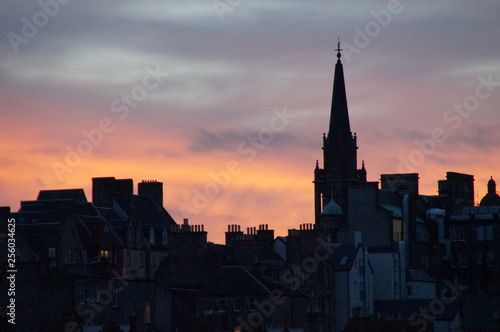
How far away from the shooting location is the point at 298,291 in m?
127

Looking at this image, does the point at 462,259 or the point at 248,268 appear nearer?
the point at 248,268

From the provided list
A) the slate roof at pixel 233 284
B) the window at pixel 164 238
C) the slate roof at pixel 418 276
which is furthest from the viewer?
the slate roof at pixel 418 276

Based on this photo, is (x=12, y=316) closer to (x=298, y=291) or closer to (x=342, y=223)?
(x=298, y=291)

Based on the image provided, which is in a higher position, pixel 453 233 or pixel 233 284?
pixel 453 233

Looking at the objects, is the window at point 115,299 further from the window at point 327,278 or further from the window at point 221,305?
the window at point 327,278

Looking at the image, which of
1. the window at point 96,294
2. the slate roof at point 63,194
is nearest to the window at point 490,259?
the slate roof at point 63,194

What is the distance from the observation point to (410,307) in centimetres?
13750

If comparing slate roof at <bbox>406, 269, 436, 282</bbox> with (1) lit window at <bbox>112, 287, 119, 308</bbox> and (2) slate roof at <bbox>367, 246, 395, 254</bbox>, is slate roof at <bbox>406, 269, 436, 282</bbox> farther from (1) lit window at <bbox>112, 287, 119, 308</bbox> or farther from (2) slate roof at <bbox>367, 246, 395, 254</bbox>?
(1) lit window at <bbox>112, 287, 119, 308</bbox>

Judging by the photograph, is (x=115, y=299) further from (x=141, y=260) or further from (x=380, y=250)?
(x=380, y=250)

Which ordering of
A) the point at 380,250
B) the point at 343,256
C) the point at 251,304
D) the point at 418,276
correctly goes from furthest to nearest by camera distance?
the point at 418,276 < the point at 380,250 < the point at 343,256 < the point at 251,304

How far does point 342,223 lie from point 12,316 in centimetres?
7372

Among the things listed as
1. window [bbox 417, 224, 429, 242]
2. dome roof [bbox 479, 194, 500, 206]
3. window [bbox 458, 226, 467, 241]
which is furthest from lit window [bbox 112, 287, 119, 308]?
dome roof [bbox 479, 194, 500, 206]

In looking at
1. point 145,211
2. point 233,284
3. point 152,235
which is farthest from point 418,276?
point 233,284

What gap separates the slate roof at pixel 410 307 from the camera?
133000 millimetres
